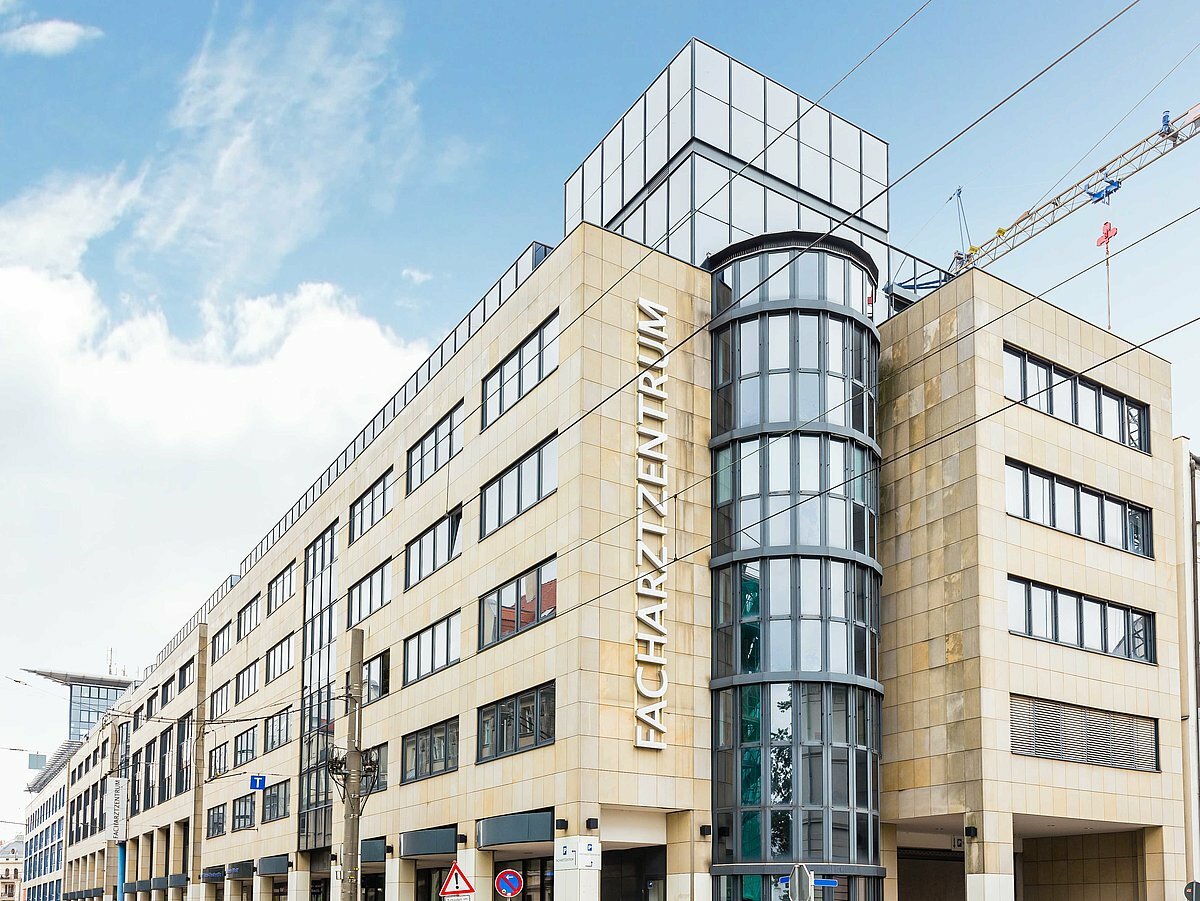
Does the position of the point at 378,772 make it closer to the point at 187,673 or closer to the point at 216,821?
the point at 216,821

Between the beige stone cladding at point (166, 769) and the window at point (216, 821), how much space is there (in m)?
2.30

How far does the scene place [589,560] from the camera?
103 feet

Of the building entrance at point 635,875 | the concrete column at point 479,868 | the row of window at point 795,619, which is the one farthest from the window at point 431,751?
the row of window at point 795,619

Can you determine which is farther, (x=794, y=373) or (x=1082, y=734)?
(x=1082, y=734)

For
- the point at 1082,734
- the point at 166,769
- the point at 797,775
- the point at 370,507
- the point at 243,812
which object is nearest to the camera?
the point at 797,775

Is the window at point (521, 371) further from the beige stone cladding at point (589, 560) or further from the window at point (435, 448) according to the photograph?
the window at point (435, 448)

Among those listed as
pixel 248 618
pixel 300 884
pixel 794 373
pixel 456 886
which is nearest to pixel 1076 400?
pixel 794 373

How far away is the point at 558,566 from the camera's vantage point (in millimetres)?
32375

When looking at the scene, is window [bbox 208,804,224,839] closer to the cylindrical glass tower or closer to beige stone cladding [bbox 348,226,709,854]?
beige stone cladding [bbox 348,226,709,854]

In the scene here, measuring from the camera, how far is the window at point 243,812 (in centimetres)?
5931

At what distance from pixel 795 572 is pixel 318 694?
2508cm

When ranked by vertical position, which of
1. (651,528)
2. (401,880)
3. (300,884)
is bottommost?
(300,884)

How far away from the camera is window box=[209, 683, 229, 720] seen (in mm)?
68812

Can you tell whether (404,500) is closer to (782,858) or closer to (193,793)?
(782,858)
